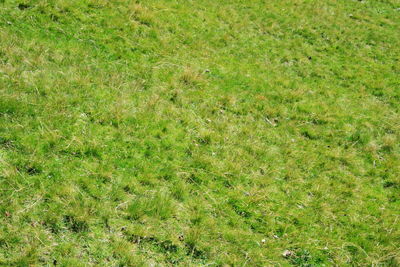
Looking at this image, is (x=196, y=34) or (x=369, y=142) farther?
(x=196, y=34)

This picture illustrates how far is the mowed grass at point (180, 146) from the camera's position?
22.7ft

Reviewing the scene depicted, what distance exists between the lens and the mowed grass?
6.92m

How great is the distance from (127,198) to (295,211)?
12.6 feet

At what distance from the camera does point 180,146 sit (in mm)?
9484

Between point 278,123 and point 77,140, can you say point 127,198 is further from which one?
point 278,123

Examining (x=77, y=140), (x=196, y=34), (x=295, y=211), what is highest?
(x=196, y=34)

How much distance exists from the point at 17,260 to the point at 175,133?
4.97 metres

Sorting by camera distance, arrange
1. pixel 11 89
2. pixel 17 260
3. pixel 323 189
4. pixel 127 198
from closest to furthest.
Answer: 1. pixel 17 260
2. pixel 127 198
3. pixel 11 89
4. pixel 323 189

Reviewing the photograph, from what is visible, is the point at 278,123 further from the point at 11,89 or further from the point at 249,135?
the point at 11,89

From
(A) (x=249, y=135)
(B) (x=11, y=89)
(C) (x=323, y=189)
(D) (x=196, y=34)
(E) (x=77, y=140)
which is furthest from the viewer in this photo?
(D) (x=196, y=34)

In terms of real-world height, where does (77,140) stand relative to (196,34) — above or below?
below

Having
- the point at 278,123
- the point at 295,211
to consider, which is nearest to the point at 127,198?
the point at 295,211

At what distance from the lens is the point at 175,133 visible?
9820mm

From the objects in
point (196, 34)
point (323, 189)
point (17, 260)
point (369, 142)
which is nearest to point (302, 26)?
point (196, 34)
